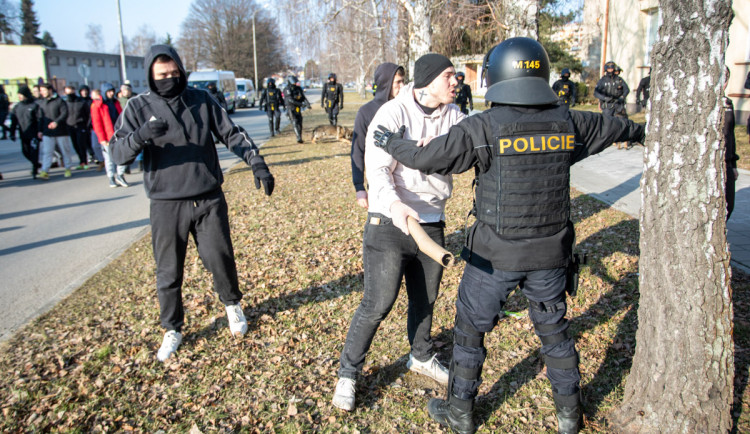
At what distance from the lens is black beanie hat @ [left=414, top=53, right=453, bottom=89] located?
2.77 metres

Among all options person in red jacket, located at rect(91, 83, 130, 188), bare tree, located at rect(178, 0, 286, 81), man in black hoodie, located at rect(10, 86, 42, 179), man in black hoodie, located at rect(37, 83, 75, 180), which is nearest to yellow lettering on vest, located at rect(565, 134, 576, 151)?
person in red jacket, located at rect(91, 83, 130, 188)

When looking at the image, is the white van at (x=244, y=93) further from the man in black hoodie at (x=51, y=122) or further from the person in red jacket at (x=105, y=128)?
the person in red jacket at (x=105, y=128)

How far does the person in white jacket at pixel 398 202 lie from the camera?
279 cm

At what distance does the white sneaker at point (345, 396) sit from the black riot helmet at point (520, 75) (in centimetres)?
A: 183

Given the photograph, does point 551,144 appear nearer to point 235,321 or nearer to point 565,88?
point 235,321

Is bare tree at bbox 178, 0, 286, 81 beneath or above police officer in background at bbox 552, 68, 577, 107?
above

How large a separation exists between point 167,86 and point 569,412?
3.17 m

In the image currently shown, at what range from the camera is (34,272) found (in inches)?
229

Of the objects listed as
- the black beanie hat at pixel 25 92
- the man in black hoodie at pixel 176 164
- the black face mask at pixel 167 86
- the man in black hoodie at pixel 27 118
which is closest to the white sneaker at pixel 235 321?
the man in black hoodie at pixel 176 164

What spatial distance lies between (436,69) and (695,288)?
1.66m

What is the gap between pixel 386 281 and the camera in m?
2.90

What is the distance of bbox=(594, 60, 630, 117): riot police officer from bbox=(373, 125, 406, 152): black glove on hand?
37.2 feet

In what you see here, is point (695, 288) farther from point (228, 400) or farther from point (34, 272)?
point (34, 272)

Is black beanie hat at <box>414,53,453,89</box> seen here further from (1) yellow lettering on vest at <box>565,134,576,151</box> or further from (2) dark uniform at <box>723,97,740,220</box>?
(2) dark uniform at <box>723,97,740,220</box>
